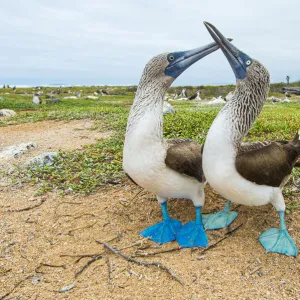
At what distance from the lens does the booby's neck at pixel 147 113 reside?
318 cm

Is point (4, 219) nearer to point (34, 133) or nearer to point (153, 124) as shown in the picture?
point (153, 124)

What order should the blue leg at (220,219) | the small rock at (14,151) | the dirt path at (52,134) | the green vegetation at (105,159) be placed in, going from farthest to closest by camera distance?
1. the dirt path at (52,134)
2. the small rock at (14,151)
3. the green vegetation at (105,159)
4. the blue leg at (220,219)

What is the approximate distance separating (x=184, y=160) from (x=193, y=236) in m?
0.83

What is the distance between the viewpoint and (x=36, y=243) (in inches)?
143

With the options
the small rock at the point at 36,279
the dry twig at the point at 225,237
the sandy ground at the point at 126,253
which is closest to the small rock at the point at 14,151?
the sandy ground at the point at 126,253

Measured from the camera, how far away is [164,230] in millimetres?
3584

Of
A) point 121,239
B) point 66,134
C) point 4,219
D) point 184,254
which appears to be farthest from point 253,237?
point 66,134

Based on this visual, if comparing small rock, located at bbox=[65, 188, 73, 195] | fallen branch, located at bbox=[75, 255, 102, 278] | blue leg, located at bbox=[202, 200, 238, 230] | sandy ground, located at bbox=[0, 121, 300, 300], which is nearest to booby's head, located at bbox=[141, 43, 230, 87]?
blue leg, located at bbox=[202, 200, 238, 230]

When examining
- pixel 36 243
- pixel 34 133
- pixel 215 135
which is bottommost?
pixel 36 243

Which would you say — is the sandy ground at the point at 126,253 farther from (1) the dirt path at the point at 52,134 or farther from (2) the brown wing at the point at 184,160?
(1) the dirt path at the point at 52,134

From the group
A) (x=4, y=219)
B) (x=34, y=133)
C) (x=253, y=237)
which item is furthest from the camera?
(x=34, y=133)

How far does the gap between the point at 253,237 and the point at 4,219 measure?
308cm

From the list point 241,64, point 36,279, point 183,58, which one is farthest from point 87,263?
point 241,64

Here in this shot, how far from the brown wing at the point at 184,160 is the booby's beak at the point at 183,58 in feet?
2.56
